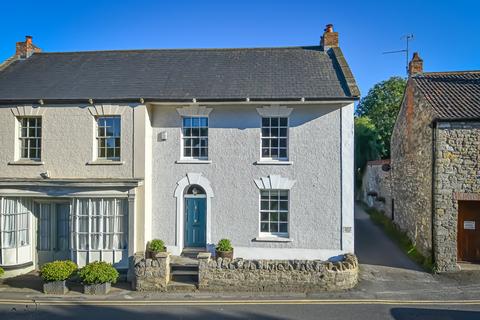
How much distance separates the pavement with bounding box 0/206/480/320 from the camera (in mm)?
9062

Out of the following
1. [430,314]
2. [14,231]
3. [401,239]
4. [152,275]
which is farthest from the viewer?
[401,239]

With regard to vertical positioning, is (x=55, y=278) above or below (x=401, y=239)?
below

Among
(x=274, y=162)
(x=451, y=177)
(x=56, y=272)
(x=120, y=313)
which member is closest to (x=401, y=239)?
(x=451, y=177)

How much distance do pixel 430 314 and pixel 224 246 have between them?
6.55 m

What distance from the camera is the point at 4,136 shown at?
13148 mm

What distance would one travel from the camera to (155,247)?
40.6 ft

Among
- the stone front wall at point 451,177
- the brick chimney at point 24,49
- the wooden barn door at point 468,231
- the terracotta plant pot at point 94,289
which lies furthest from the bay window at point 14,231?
the wooden barn door at point 468,231

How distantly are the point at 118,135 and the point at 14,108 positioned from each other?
4159mm

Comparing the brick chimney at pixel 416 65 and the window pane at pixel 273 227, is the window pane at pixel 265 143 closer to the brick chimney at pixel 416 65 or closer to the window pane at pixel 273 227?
the window pane at pixel 273 227

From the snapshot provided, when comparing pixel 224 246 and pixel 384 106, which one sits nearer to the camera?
pixel 224 246

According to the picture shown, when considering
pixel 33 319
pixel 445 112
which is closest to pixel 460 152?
pixel 445 112

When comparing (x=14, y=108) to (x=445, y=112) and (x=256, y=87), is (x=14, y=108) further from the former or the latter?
(x=445, y=112)

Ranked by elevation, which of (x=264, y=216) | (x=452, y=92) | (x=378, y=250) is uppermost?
(x=452, y=92)

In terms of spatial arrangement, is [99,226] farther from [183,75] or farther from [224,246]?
[183,75]
